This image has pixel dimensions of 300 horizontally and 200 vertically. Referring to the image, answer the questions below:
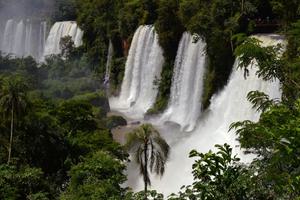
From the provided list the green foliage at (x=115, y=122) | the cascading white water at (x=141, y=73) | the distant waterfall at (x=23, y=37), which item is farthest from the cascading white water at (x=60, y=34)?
the green foliage at (x=115, y=122)

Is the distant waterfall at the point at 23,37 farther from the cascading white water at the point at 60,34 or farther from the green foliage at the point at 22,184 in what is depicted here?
the green foliage at the point at 22,184

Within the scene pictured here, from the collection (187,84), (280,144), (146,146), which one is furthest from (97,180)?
(187,84)

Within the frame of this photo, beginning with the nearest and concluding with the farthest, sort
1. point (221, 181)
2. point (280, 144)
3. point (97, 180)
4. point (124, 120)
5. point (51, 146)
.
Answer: point (280, 144), point (221, 181), point (97, 180), point (51, 146), point (124, 120)

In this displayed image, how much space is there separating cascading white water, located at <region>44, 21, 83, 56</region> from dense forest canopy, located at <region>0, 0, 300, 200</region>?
442 cm

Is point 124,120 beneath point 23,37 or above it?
beneath

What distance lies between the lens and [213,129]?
31938 millimetres

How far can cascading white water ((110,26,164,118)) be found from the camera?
4391 centimetres

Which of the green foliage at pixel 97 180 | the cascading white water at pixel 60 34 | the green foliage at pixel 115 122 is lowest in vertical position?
the green foliage at pixel 97 180

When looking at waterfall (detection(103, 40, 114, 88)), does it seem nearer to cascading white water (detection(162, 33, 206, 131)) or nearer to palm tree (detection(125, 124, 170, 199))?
cascading white water (detection(162, 33, 206, 131))

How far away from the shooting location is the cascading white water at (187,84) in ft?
119

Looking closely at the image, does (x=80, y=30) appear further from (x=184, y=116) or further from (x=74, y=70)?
(x=184, y=116)

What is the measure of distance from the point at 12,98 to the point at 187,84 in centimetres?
1745

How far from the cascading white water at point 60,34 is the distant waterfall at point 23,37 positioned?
13.8ft

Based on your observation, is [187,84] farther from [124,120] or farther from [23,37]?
[23,37]
